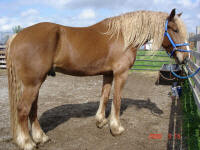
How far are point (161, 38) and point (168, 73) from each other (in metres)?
4.10

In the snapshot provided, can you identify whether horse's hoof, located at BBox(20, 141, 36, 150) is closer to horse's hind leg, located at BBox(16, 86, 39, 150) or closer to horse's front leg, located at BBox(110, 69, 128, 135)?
horse's hind leg, located at BBox(16, 86, 39, 150)

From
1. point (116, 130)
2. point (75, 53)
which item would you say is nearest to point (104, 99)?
point (116, 130)

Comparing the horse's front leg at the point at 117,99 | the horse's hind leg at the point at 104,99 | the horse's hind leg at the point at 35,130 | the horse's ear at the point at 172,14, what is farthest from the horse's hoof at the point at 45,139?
the horse's ear at the point at 172,14

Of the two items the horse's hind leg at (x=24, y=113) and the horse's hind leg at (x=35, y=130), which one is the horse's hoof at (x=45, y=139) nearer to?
the horse's hind leg at (x=35, y=130)

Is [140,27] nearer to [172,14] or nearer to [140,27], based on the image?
[140,27]

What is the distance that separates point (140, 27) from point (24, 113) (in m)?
2.41

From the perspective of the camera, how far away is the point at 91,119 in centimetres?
407

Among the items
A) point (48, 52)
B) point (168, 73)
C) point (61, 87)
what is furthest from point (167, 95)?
point (48, 52)

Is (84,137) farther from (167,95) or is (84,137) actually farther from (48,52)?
(167,95)

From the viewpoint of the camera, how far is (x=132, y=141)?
3.15 metres

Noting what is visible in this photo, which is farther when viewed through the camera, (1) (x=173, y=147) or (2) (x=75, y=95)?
(2) (x=75, y=95)

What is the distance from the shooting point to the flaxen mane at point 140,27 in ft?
10.9

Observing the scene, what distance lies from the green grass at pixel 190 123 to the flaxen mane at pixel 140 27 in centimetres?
163

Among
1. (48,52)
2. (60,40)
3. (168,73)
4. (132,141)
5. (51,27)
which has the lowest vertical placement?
(132,141)
